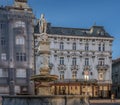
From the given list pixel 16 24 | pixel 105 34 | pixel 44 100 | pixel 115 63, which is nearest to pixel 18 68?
pixel 16 24

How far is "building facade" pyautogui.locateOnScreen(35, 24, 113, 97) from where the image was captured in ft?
179

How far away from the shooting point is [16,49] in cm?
5153

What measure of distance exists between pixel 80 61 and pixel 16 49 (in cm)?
1263

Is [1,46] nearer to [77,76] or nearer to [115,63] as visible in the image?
[77,76]

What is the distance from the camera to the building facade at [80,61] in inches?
2143

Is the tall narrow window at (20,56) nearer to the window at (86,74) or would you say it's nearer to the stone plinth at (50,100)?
the window at (86,74)

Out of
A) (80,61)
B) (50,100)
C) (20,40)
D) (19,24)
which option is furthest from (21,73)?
(50,100)

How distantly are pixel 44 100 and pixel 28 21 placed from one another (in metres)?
39.1

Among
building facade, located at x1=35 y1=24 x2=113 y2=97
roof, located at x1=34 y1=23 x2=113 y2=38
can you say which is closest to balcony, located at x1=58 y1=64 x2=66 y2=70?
building facade, located at x1=35 y1=24 x2=113 y2=97

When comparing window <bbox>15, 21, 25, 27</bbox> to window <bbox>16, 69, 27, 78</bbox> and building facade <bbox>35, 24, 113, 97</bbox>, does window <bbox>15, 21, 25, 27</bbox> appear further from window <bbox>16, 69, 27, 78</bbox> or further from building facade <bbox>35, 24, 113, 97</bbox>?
window <bbox>16, 69, 27, 78</bbox>

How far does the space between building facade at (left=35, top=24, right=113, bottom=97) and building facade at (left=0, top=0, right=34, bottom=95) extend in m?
3.07

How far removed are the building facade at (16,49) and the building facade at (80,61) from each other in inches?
121

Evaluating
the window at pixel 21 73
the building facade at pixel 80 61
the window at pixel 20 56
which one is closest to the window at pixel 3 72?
the window at pixel 21 73

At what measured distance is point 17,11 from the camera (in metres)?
52.3
